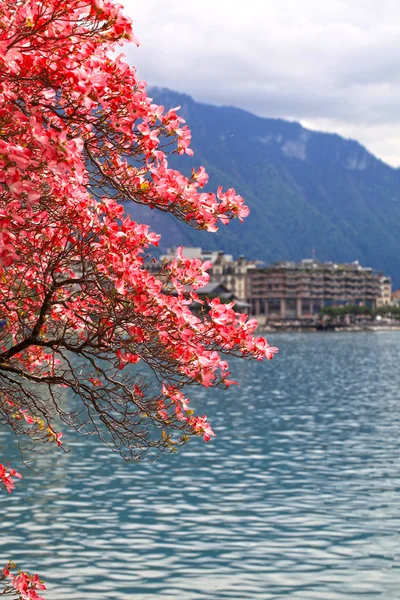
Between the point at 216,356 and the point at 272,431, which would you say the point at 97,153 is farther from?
the point at 272,431

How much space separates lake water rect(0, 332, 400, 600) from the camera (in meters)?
24.9

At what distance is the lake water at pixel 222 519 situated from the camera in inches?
981

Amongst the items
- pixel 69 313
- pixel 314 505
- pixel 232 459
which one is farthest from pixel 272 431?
pixel 69 313

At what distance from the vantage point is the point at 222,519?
32375 millimetres

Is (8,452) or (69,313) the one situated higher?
(69,313)

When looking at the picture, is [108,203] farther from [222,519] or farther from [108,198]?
[222,519]

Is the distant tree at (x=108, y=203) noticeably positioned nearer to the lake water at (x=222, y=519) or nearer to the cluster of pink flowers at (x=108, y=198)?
the cluster of pink flowers at (x=108, y=198)

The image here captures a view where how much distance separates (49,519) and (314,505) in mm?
8764

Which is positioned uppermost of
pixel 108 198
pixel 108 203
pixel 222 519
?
pixel 108 198

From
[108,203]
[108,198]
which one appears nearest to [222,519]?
[108,198]

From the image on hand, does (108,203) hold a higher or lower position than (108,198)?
lower

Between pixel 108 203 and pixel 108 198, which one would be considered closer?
pixel 108 203

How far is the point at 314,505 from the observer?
114 feet

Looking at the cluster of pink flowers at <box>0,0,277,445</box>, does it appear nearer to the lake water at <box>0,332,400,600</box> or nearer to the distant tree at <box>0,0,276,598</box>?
the distant tree at <box>0,0,276,598</box>
